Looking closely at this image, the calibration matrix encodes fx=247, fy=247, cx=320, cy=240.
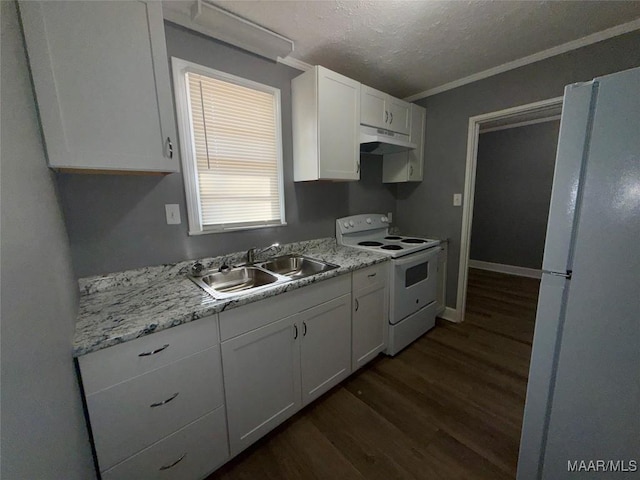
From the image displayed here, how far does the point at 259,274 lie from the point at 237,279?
0.16 meters

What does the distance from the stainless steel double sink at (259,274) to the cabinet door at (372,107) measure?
52.2 inches

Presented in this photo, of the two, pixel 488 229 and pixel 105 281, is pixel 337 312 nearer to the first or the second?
pixel 105 281

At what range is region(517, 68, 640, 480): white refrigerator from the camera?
75 centimetres

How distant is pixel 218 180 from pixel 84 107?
0.79m

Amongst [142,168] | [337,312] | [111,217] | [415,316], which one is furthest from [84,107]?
[415,316]

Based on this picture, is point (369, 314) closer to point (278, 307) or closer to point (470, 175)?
point (278, 307)

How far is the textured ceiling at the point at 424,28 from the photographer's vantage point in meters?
1.43

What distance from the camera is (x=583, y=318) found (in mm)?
840

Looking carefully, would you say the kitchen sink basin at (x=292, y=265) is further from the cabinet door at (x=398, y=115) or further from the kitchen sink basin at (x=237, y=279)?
the cabinet door at (x=398, y=115)

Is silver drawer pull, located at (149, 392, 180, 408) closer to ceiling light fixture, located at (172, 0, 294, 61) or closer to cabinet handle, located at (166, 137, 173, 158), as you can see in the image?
cabinet handle, located at (166, 137, 173, 158)

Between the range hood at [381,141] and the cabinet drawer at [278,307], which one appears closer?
the cabinet drawer at [278,307]

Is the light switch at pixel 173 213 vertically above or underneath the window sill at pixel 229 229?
above

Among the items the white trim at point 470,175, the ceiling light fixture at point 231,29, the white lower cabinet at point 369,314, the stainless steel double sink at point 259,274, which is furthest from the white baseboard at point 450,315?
the ceiling light fixture at point 231,29

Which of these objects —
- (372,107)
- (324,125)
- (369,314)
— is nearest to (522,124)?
(372,107)
